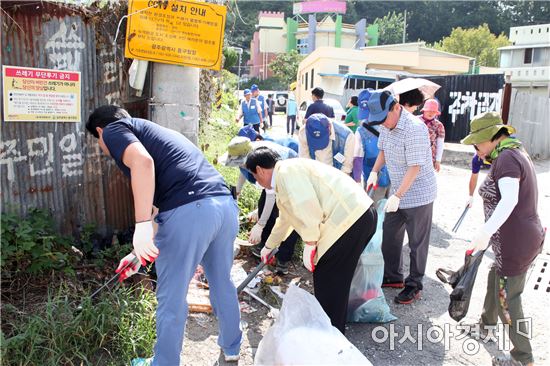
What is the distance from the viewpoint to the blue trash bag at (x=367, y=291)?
3.60 m

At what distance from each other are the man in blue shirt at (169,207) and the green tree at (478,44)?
47627 millimetres

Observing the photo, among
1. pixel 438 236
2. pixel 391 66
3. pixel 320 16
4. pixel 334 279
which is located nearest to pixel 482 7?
pixel 320 16

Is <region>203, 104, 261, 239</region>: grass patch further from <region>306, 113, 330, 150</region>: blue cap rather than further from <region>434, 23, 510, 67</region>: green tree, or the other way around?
<region>434, 23, 510, 67</region>: green tree

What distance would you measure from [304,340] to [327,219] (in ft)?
2.35

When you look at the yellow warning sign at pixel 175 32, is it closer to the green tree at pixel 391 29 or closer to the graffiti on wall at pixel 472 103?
the graffiti on wall at pixel 472 103

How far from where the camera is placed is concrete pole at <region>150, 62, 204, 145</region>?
4.25 metres

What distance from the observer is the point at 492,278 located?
3387 millimetres

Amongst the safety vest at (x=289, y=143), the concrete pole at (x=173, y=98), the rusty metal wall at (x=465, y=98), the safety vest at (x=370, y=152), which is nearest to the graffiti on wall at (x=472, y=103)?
the rusty metal wall at (x=465, y=98)

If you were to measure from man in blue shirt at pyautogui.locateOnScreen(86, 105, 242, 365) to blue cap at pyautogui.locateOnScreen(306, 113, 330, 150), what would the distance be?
199 centimetres

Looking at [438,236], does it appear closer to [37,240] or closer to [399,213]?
[399,213]

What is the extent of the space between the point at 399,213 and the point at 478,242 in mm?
1106

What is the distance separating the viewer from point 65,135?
13.1 ft

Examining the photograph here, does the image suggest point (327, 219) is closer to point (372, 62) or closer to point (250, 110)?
point (250, 110)

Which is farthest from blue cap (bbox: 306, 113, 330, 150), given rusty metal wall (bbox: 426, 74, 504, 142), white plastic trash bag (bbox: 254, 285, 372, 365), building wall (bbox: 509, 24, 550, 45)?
building wall (bbox: 509, 24, 550, 45)
